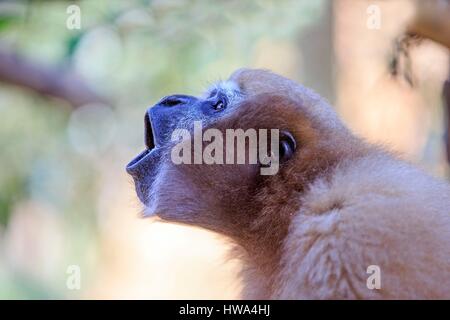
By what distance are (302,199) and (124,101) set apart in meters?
5.18

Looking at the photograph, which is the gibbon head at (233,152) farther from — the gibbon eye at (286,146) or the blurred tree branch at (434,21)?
the blurred tree branch at (434,21)

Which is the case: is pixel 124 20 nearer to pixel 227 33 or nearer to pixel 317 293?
pixel 227 33

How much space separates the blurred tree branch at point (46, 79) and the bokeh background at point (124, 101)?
12 mm

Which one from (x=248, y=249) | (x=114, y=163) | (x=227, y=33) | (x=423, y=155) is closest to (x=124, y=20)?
(x=227, y=33)

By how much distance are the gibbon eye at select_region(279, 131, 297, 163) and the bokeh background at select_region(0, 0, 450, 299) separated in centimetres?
284

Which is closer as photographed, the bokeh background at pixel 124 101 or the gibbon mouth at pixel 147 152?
the gibbon mouth at pixel 147 152

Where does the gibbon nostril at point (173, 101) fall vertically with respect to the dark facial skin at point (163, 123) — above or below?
above

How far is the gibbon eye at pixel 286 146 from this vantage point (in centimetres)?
282

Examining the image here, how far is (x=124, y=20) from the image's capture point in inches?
247

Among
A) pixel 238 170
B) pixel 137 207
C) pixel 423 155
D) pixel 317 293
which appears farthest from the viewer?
pixel 423 155

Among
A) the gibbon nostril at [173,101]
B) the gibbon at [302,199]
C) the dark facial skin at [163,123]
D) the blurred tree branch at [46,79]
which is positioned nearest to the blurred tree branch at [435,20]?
the gibbon at [302,199]

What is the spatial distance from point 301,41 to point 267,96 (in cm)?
628

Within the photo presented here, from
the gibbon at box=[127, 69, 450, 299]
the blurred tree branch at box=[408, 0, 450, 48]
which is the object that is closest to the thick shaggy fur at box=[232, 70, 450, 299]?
the gibbon at box=[127, 69, 450, 299]

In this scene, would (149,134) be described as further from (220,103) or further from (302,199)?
(302,199)
